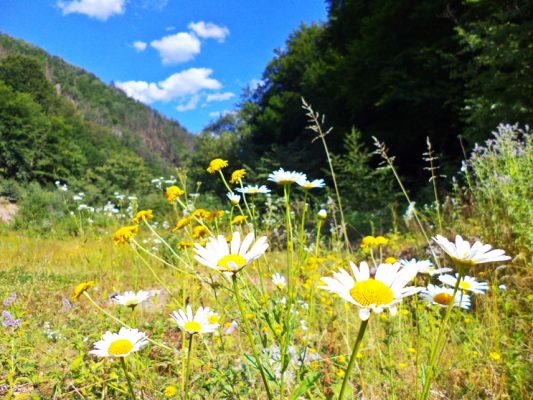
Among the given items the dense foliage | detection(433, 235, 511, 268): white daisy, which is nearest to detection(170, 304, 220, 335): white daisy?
detection(433, 235, 511, 268): white daisy

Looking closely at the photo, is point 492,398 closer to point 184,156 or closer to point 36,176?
point 36,176

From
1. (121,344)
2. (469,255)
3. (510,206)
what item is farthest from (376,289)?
(510,206)

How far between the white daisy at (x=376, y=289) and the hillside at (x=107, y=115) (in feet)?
107

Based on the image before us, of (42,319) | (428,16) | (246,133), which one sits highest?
(246,133)

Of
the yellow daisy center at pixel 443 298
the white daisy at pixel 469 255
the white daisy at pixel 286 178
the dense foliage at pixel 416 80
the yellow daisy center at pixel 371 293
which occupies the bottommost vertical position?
the yellow daisy center at pixel 371 293

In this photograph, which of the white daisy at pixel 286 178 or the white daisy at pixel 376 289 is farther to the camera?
the white daisy at pixel 286 178

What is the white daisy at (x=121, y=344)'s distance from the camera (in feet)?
2.72

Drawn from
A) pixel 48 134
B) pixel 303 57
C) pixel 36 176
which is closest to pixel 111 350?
pixel 303 57

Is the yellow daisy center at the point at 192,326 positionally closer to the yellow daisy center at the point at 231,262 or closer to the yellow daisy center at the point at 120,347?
the yellow daisy center at the point at 120,347

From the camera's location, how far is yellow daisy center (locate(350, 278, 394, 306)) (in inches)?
22.5

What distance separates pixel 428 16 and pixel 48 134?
19.7m

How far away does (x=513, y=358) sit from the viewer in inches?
53.7

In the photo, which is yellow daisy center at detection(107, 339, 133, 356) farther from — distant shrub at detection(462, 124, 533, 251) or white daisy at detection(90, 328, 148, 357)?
distant shrub at detection(462, 124, 533, 251)

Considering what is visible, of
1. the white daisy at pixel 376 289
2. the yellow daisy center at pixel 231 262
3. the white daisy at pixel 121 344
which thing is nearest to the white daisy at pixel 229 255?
the yellow daisy center at pixel 231 262
